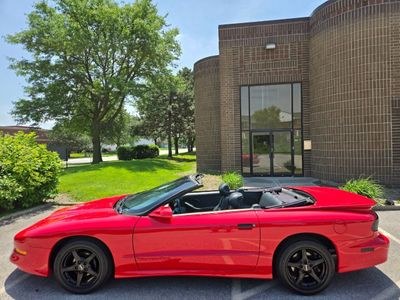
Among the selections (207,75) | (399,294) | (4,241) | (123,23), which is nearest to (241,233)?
(399,294)

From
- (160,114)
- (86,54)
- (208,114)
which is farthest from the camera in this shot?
(160,114)

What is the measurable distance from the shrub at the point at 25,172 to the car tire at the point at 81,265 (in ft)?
14.4

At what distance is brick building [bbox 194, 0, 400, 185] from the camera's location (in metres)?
10.0

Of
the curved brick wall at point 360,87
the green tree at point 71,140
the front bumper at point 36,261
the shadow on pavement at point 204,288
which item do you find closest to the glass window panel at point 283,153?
the curved brick wall at point 360,87

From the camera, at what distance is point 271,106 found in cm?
1312

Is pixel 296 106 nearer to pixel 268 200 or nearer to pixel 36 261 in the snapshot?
pixel 268 200

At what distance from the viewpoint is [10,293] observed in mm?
3484

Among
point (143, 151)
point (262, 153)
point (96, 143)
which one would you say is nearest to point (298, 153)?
point (262, 153)

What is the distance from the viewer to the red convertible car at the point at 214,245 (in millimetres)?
3357

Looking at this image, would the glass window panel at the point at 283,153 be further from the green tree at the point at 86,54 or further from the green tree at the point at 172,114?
the green tree at the point at 172,114

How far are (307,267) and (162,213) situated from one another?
172cm

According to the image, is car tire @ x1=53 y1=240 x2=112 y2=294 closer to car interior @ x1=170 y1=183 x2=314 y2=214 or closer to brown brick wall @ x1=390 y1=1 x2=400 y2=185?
car interior @ x1=170 y1=183 x2=314 y2=214

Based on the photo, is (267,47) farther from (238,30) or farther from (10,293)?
A: (10,293)

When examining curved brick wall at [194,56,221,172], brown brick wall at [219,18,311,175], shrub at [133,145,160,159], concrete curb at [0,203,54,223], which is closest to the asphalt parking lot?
concrete curb at [0,203,54,223]
